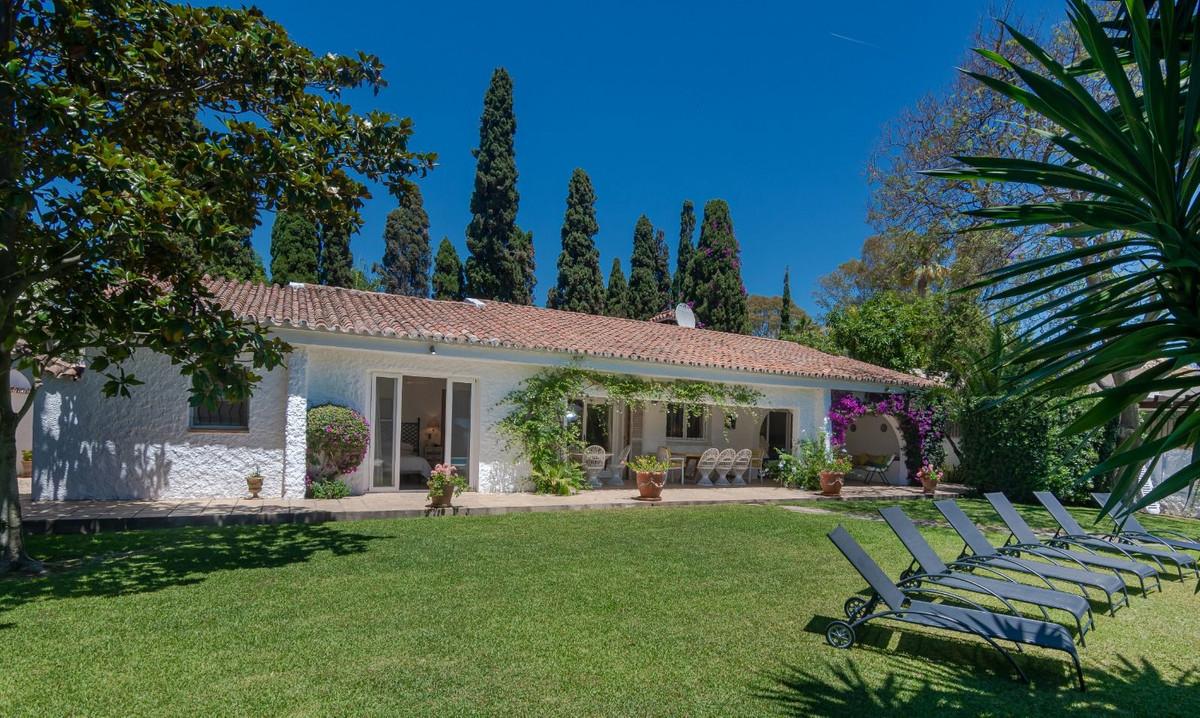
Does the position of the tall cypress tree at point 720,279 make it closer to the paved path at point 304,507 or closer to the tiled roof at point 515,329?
the tiled roof at point 515,329

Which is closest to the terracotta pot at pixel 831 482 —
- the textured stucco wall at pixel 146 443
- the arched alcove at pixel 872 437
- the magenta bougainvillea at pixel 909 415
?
the magenta bougainvillea at pixel 909 415

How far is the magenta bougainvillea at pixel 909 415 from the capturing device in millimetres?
20391

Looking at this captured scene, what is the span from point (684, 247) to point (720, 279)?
→ 650 cm

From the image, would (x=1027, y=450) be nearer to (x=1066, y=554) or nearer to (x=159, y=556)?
(x=1066, y=554)

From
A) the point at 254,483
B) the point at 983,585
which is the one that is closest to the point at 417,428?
the point at 254,483

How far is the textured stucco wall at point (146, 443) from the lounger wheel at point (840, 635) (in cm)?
1113

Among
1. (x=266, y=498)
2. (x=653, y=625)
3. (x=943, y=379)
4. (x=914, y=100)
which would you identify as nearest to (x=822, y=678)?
(x=653, y=625)

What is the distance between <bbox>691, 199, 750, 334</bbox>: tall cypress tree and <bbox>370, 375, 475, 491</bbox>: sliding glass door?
2316 centimetres

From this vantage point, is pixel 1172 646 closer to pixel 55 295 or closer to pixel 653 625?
pixel 653 625

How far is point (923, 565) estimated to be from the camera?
6930 millimetres

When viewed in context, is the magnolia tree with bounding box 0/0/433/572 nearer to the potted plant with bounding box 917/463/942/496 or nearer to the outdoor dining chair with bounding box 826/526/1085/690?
the outdoor dining chair with bounding box 826/526/1085/690

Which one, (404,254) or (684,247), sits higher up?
(404,254)

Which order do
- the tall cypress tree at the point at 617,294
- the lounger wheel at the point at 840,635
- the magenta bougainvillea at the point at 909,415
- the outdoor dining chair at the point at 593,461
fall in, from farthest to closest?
the tall cypress tree at the point at 617,294, the magenta bougainvillea at the point at 909,415, the outdoor dining chair at the point at 593,461, the lounger wheel at the point at 840,635

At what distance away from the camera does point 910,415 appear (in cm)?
2098
